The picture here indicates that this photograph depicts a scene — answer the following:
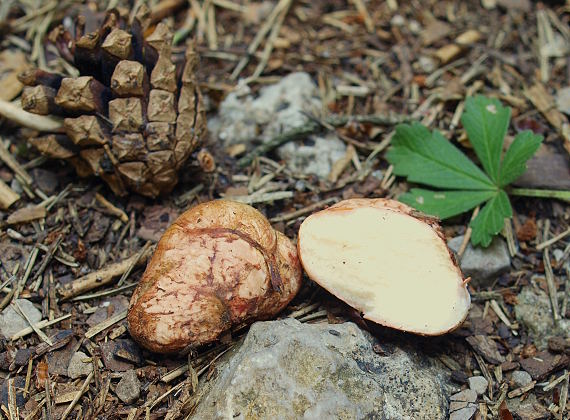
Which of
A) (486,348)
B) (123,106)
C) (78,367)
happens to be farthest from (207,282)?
(486,348)

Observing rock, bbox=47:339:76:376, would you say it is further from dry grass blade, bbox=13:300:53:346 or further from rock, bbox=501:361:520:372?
rock, bbox=501:361:520:372

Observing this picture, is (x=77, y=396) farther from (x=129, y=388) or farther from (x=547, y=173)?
(x=547, y=173)

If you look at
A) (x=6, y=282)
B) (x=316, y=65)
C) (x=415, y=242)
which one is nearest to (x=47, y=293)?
(x=6, y=282)

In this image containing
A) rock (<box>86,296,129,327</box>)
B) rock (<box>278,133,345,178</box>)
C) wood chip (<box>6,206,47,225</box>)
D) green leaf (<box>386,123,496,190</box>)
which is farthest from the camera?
rock (<box>278,133,345,178</box>)

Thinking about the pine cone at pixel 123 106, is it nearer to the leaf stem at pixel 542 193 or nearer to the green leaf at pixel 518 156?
the green leaf at pixel 518 156

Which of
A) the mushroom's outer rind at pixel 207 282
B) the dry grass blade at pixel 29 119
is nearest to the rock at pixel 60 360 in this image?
the mushroom's outer rind at pixel 207 282

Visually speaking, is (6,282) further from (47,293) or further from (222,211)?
(222,211)

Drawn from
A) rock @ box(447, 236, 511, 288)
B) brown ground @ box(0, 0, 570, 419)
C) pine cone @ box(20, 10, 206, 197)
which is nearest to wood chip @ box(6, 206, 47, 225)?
brown ground @ box(0, 0, 570, 419)
